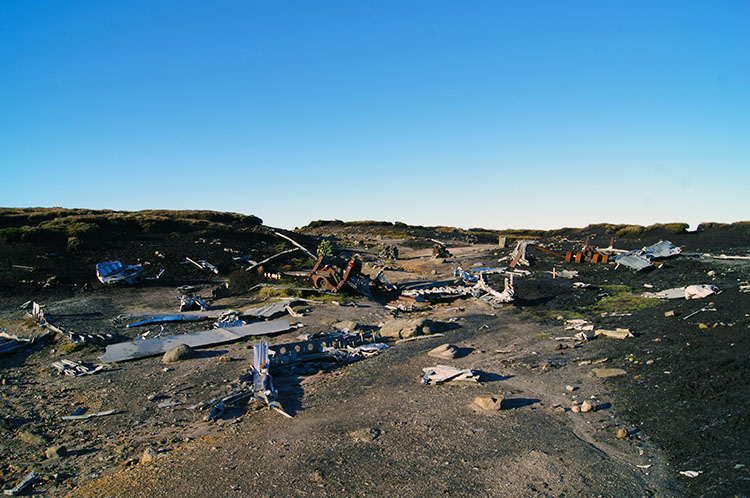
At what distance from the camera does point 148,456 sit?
7234 millimetres

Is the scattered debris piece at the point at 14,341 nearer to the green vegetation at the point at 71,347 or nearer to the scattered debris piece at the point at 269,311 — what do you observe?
the green vegetation at the point at 71,347

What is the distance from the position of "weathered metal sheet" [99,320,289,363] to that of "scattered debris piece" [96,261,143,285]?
12.6 m

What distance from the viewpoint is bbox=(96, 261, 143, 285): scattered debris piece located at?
79.1ft

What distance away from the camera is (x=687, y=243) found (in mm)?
34594

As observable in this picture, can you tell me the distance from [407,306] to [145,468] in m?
14.5

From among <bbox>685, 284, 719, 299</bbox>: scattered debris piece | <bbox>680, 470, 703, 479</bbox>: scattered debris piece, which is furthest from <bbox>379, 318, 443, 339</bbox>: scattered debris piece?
<bbox>685, 284, 719, 299</bbox>: scattered debris piece

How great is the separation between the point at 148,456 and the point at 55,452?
1.84m

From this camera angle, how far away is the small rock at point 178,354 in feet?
40.8

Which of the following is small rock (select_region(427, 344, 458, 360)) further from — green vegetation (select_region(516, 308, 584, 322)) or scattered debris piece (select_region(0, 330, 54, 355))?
scattered debris piece (select_region(0, 330, 54, 355))

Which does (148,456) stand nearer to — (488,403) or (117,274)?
(488,403)

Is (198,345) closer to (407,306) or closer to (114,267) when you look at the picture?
(407,306)

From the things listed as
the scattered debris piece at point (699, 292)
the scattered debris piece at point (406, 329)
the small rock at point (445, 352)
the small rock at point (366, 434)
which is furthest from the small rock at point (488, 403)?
the scattered debris piece at point (699, 292)

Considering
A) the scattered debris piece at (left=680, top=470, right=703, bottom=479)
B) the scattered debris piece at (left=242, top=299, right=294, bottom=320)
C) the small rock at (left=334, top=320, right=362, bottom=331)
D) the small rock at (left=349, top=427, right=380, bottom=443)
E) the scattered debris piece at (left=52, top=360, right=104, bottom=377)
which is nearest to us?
the scattered debris piece at (left=680, top=470, right=703, bottom=479)

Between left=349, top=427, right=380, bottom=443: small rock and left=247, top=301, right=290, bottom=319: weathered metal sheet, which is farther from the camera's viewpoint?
left=247, top=301, right=290, bottom=319: weathered metal sheet
